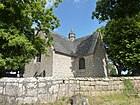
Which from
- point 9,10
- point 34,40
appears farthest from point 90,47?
point 9,10

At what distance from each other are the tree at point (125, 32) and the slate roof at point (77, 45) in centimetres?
804

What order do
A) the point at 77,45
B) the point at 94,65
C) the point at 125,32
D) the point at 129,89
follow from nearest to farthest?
the point at 129,89 < the point at 125,32 < the point at 94,65 < the point at 77,45

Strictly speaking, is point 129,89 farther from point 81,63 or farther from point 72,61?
point 72,61

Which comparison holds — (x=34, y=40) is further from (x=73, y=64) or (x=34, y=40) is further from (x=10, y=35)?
(x=73, y=64)

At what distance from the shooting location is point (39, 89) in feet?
28.7

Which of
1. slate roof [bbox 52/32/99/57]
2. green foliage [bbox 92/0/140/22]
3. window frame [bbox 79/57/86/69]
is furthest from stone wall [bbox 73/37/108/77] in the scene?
green foliage [bbox 92/0/140/22]

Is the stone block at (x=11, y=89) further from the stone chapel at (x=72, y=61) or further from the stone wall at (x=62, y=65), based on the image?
the stone wall at (x=62, y=65)

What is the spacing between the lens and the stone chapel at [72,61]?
26125 mm

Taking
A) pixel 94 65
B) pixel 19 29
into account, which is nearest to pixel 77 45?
pixel 94 65

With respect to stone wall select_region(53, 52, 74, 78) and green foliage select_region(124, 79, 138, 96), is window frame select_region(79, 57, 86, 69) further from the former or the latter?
green foliage select_region(124, 79, 138, 96)

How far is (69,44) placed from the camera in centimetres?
3212

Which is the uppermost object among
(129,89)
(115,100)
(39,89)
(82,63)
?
(82,63)

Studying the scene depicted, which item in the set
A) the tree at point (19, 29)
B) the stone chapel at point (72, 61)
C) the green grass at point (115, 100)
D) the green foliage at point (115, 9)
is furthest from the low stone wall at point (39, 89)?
the stone chapel at point (72, 61)

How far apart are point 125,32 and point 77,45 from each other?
14156mm
